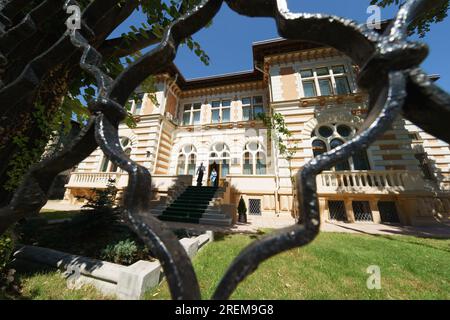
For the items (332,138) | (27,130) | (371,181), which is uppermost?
(332,138)

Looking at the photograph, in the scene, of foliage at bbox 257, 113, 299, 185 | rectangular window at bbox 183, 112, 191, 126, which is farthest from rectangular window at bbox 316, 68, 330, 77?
rectangular window at bbox 183, 112, 191, 126

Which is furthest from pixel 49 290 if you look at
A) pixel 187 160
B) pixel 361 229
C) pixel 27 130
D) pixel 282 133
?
pixel 187 160

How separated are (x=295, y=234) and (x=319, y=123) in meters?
12.4

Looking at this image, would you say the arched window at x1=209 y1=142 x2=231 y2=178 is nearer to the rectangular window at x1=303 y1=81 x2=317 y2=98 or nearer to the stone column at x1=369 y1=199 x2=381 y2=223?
the rectangular window at x1=303 y1=81 x2=317 y2=98

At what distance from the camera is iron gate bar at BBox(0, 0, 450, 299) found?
0.52 metres

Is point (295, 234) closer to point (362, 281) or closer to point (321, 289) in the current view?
point (321, 289)

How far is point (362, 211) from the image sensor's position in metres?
9.57

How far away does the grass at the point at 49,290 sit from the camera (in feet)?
7.29

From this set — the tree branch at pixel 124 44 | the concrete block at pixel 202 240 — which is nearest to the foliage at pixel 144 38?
the tree branch at pixel 124 44

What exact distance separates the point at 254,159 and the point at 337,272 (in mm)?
10473

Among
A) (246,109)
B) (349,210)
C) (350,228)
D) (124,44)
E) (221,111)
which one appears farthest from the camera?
(221,111)

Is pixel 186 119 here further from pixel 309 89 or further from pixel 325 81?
pixel 325 81

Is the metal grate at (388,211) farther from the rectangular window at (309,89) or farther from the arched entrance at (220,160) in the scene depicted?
the arched entrance at (220,160)
